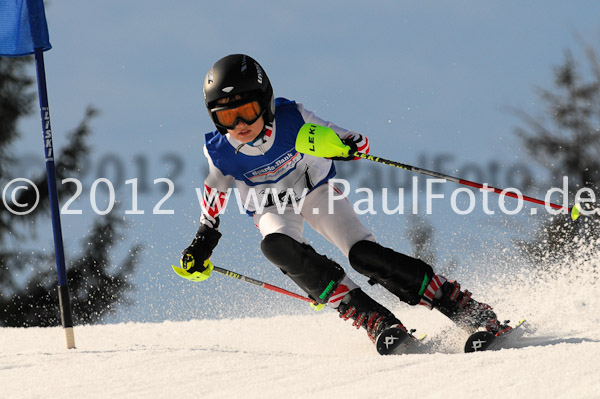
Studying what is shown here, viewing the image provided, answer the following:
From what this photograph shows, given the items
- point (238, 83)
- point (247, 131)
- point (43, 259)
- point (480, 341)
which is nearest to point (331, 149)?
point (247, 131)

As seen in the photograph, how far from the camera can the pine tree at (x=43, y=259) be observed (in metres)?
13.6

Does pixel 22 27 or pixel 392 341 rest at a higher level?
pixel 22 27

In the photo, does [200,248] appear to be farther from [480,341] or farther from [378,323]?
[480,341]

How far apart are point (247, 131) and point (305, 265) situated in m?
0.86

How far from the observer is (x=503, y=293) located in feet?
19.0

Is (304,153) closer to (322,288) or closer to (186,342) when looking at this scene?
(322,288)

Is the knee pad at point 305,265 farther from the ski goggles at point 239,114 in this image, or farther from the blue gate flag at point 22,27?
the blue gate flag at point 22,27

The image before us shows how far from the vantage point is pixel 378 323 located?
4.19 m

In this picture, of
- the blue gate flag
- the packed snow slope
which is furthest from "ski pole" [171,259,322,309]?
the blue gate flag

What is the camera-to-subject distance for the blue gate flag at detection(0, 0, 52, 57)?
536cm

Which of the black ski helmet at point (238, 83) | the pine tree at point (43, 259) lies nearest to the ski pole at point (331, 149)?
the black ski helmet at point (238, 83)

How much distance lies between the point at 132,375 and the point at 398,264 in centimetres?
163

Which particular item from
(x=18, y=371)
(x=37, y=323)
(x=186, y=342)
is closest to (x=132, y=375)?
(x=18, y=371)

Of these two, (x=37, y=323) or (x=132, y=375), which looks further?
(x=37, y=323)
